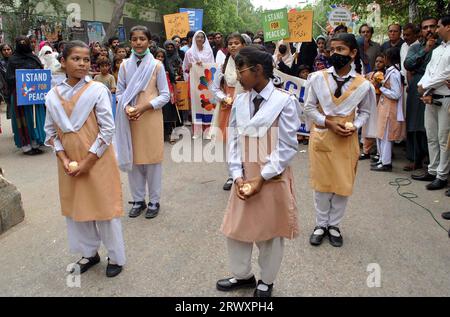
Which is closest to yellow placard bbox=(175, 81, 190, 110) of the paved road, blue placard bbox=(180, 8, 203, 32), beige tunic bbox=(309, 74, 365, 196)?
the paved road

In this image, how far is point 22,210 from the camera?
172 inches

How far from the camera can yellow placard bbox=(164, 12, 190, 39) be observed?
1077 centimetres

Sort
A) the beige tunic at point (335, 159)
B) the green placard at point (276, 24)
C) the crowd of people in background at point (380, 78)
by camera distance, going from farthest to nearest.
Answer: the green placard at point (276, 24) → the crowd of people in background at point (380, 78) → the beige tunic at point (335, 159)

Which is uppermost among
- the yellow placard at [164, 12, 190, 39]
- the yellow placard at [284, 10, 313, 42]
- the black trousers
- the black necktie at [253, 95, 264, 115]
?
the yellow placard at [164, 12, 190, 39]

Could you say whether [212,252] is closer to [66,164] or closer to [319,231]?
[319,231]

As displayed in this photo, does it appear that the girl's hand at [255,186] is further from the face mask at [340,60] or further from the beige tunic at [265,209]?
the face mask at [340,60]

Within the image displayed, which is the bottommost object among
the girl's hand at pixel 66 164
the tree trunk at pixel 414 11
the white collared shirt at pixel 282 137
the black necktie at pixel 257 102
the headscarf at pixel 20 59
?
the girl's hand at pixel 66 164

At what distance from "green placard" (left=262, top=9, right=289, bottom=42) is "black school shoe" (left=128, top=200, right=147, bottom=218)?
435cm

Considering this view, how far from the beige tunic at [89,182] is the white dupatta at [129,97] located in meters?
1.07

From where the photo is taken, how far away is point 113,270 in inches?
127

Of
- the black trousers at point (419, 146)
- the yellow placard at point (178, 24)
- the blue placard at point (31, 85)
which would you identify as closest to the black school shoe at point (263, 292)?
the black trousers at point (419, 146)

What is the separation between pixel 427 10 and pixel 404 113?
2.56m

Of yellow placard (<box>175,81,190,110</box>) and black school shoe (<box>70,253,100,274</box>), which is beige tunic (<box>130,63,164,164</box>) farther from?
yellow placard (<box>175,81,190,110</box>)

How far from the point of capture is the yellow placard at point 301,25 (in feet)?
24.1
